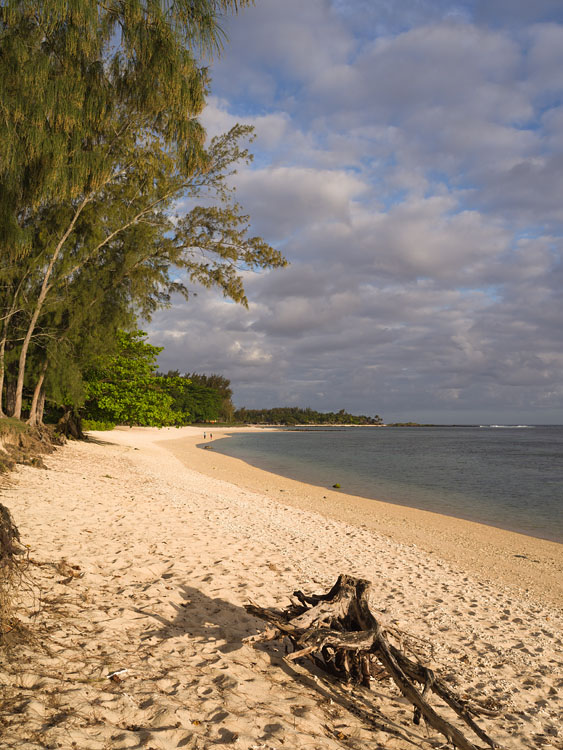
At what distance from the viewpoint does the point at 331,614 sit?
14.1 ft

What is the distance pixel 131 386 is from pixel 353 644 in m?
24.8

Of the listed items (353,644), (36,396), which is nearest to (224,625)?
(353,644)

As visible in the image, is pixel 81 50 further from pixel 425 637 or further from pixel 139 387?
pixel 139 387

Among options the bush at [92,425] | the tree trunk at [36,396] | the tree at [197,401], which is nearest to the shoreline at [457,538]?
the tree trunk at [36,396]

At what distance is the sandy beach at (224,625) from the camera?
3084 mm

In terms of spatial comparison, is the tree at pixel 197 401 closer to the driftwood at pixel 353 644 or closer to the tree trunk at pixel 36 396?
the tree trunk at pixel 36 396

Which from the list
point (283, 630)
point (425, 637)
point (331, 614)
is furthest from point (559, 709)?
point (283, 630)

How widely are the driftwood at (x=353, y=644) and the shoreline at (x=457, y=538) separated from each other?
18.7ft

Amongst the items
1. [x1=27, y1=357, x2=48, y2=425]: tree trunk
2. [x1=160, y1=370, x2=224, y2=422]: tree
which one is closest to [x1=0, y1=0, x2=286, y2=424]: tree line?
[x1=27, y1=357, x2=48, y2=425]: tree trunk

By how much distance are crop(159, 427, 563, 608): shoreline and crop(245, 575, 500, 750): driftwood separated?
5699 millimetres

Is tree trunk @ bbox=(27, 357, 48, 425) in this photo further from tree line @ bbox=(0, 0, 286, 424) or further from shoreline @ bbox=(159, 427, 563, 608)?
shoreline @ bbox=(159, 427, 563, 608)

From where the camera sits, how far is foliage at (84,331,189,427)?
26500 millimetres

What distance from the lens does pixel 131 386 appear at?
26.9 m

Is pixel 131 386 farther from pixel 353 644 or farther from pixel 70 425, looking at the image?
→ pixel 353 644
